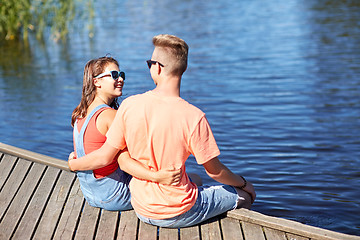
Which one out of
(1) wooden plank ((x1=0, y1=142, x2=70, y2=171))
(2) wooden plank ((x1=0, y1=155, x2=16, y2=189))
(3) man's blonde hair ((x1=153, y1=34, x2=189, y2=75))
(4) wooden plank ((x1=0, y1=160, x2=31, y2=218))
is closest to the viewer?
(3) man's blonde hair ((x1=153, y1=34, x2=189, y2=75))

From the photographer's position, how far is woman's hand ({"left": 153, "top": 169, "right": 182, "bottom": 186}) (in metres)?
3.51

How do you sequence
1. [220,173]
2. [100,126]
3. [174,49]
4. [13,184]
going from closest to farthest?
1. [174,49]
2. [220,173]
3. [100,126]
4. [13,184]

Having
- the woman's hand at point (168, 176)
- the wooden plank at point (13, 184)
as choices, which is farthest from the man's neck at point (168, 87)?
the wooden plank at point (13, 184)

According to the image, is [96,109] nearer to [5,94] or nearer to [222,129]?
[222,129]

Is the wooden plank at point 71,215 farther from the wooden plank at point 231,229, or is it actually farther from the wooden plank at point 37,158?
the wooden plank at point 231,229

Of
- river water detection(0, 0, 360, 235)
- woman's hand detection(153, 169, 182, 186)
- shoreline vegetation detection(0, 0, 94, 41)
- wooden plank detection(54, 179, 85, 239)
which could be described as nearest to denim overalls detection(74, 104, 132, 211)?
wooden plank detection(54, 179, 85, 239)

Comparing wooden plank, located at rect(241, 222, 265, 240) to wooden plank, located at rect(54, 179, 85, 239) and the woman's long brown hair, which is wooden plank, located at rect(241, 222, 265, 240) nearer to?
wooden plank, located at rect(54, 179, 85, 239)

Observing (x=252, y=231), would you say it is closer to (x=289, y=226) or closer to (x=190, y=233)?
(x=289, y=226)

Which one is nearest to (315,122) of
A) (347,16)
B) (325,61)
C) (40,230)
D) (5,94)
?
(325,61)

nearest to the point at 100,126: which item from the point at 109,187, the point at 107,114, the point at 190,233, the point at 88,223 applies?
the point at 107,114

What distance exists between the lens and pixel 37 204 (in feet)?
14.8

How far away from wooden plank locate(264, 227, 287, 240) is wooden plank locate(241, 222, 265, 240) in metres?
0.04

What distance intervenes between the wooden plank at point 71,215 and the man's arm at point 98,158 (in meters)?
0.52

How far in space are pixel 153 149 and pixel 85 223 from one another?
1007 mm
